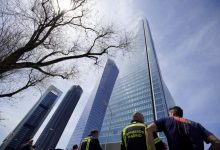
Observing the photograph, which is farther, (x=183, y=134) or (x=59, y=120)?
(x=59, y=120)

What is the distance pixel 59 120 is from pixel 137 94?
8122 cm

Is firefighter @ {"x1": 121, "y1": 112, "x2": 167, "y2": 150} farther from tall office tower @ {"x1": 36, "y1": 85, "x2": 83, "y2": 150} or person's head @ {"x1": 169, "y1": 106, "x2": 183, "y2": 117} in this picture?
tall office tower @ {"x1": 36, "y1": 85, "x2": 83, "y2": 150}

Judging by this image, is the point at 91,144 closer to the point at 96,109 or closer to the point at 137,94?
the point at 137,94

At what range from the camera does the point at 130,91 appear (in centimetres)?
10850

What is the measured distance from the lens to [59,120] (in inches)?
5581

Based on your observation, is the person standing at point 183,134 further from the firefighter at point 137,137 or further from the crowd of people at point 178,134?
the firefighter at point 137,137

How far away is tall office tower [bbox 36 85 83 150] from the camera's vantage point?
454ft

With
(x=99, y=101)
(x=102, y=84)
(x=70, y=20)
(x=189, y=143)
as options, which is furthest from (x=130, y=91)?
(x=189, y=143)

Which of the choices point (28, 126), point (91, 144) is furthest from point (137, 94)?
point (91, 144)

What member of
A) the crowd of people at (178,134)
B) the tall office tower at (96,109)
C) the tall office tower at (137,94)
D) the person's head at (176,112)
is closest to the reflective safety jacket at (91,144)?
the crowd of people at (178,134)

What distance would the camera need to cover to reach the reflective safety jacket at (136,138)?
3.21 m

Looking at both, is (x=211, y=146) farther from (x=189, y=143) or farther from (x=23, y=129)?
(x=23, y=129)

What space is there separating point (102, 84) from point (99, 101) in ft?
64.4

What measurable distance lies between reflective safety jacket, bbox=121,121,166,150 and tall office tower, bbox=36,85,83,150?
493ft
